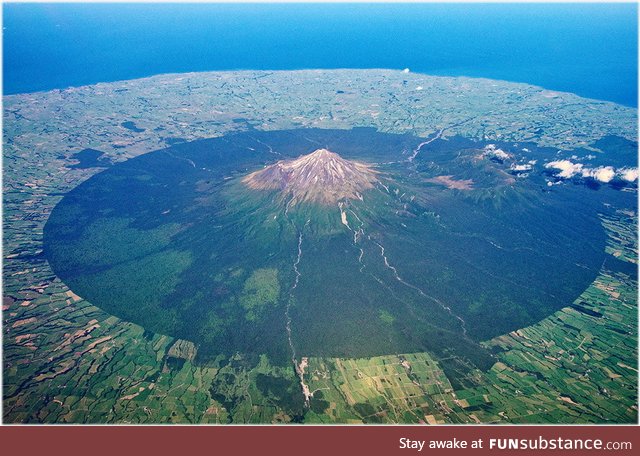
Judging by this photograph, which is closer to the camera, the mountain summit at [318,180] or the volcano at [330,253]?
the volcano at [330,253]

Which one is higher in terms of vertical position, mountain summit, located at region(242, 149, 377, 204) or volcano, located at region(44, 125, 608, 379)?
mountain summit, located at region(242, 149, 377, 204)

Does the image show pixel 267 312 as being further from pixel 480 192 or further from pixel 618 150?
pixel 618 150

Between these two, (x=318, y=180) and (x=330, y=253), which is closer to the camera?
(x=330, y=253)

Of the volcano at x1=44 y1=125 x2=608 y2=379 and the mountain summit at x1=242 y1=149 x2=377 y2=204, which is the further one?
the mountain summit at x1=242 y1=149 x2=377 y2=204

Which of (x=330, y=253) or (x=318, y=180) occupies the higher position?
(x=318, y=180)

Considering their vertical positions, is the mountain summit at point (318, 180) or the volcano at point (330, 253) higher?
the mountain summit at point (318, 180)

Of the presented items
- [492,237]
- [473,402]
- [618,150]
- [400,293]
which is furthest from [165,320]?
[618,150]

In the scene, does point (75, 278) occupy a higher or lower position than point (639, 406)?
higher

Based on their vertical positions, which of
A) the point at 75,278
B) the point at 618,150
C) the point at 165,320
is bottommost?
the point at 165,320
